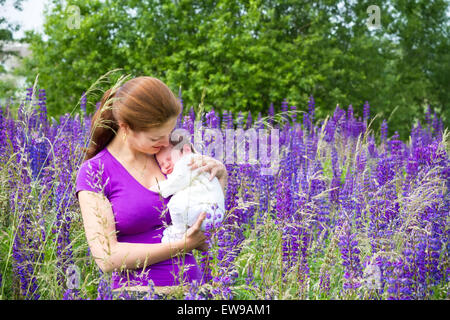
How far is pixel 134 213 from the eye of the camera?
8.46ft

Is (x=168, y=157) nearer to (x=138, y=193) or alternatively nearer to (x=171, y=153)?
(x=171, y=153)

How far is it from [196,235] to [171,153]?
63 centimetres

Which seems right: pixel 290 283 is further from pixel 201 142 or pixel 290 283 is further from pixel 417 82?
pixel 417 82

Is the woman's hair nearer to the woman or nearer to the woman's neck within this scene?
the woman

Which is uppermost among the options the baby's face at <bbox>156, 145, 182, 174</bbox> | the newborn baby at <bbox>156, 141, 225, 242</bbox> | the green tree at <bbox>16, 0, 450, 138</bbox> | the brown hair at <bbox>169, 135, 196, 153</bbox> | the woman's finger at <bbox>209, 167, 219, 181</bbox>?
A: the green tree at <bbox>16, 0, 450, 138</bbox>

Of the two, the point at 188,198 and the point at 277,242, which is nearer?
the point at 188,198

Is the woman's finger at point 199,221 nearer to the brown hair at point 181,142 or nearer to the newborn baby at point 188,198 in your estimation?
the newborn baby at point 188,198

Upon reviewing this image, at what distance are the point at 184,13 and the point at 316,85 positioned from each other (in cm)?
635

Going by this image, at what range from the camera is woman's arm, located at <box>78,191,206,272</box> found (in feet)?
7.77

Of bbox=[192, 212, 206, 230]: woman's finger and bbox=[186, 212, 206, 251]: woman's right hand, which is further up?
bbox=[192, 212, 206, 230]: woman's finger

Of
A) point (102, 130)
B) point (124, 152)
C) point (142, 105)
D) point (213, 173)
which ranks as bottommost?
point (213, 173)

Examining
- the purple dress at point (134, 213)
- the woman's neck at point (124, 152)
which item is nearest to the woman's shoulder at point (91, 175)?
the purple dress at point (134, 213)

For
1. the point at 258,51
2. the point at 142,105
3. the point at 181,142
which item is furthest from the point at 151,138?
the point at 258,51

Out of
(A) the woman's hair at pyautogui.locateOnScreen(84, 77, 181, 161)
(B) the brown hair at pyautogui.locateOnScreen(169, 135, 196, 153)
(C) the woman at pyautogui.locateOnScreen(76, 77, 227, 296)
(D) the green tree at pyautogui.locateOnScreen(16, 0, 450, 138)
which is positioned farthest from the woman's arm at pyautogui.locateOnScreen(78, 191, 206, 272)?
(D) the green tree at pyautogui.locateOnScreen(16, 0, 450, 138)
